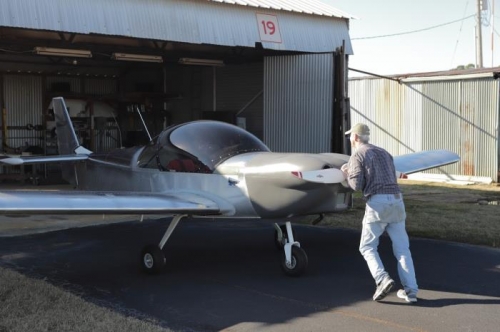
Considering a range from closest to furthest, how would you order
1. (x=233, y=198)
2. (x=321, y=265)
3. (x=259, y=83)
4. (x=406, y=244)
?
1. (x=406, y=244)
2. (x=233, y=198)
3. (x=321, y=265)
4. (x=259, y=83)

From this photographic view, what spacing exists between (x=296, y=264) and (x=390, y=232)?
1400 mm

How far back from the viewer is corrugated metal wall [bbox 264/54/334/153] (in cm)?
1714

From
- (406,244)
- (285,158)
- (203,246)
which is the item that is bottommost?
(203,246)

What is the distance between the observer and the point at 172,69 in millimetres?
25781

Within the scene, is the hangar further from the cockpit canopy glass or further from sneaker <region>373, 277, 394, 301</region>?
sneaker <region>373, 277, 394, 301</region>

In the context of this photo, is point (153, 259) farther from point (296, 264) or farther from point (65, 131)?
point (65, 131)

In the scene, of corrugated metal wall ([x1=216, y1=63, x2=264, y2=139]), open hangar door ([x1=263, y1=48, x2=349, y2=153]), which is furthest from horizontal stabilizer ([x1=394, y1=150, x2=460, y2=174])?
corrugated metal wall ([x1=216, y1=63, x2=264, y2=139])

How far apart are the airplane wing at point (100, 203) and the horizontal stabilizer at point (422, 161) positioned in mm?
3671

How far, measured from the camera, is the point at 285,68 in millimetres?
18359

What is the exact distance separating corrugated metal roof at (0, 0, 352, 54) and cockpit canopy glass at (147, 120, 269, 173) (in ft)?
20.6

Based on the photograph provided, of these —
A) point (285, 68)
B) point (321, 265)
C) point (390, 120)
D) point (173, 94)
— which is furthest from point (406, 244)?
point (173, 94)

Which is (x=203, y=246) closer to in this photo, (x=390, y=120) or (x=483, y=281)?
(x=483, y=281)

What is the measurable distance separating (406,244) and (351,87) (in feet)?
60.5

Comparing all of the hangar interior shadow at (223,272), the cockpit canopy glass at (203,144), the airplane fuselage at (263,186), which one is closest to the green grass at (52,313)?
the hangar interior shadow at (223,272)
